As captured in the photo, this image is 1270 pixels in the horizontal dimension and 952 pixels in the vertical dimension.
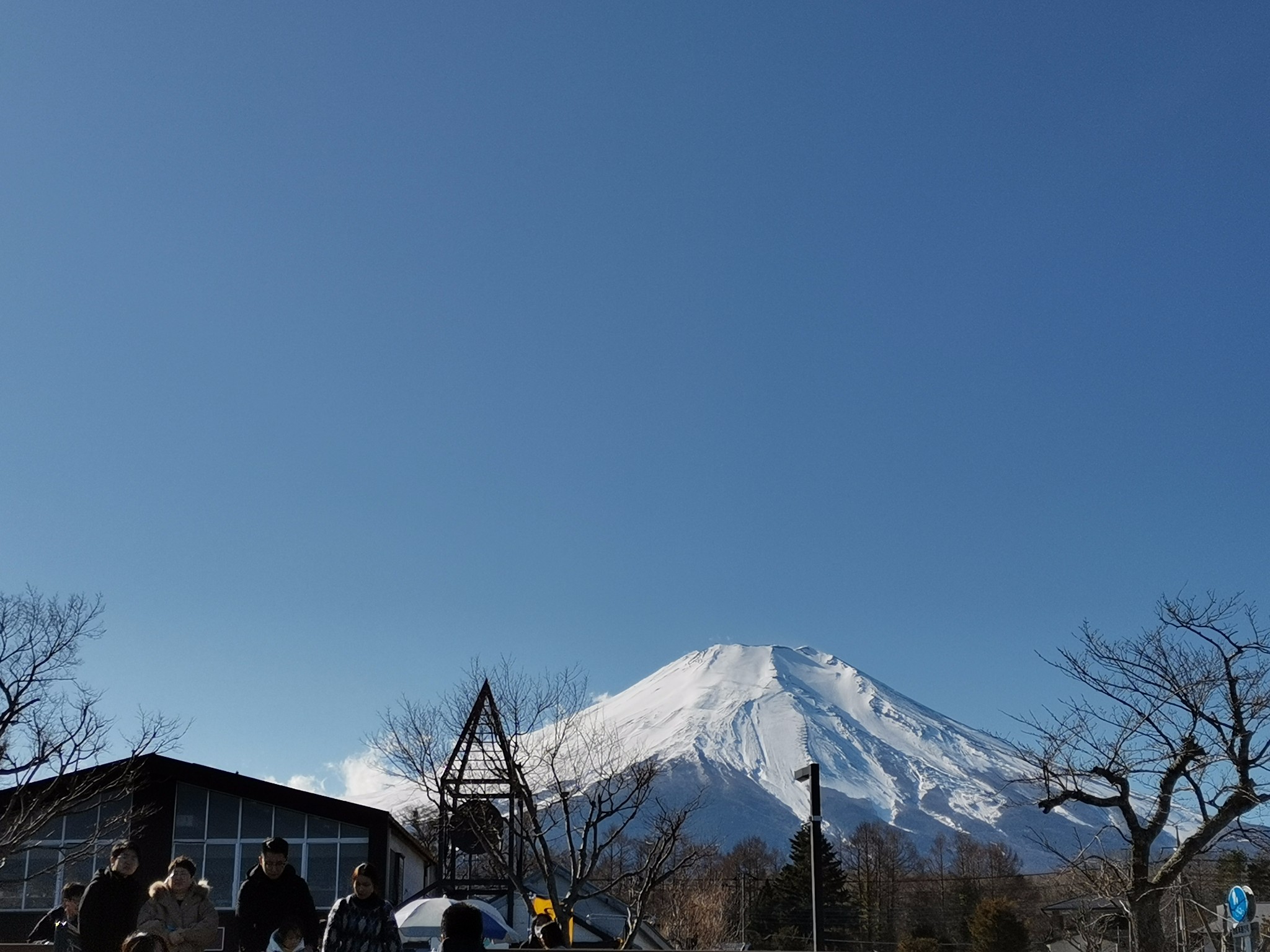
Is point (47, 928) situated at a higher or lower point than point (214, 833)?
lower

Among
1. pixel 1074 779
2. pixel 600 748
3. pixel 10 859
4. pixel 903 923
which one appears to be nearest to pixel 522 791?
pixel 600 748

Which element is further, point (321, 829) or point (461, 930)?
point (321, 829)

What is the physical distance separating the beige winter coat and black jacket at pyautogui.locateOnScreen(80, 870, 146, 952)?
34cm

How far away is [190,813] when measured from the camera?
26609 millimetres

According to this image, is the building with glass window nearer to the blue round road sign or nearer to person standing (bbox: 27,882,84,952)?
person standing (bbox: 27,882,84,952)

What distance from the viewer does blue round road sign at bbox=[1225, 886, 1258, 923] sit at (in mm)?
12047

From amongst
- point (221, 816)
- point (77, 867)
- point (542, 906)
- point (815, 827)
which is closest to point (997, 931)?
point (542, 906)

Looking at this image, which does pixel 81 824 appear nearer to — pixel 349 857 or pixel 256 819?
pixel 256 819

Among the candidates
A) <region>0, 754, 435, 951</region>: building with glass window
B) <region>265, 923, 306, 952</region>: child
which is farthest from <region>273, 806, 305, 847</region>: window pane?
<region>265, 923, 306, 952</region>: child

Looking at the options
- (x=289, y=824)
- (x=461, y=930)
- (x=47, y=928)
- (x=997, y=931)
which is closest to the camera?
(x=461, y=930)

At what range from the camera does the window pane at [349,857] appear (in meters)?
26.6

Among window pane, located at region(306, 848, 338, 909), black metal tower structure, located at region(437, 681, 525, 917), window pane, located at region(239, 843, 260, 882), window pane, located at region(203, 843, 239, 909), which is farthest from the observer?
window pane, located at region(306, 848, 338, 909)

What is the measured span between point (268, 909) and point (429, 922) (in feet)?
46.7

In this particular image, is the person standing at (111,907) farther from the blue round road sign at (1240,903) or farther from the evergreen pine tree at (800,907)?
the evergreen pine tree at (800,907)
